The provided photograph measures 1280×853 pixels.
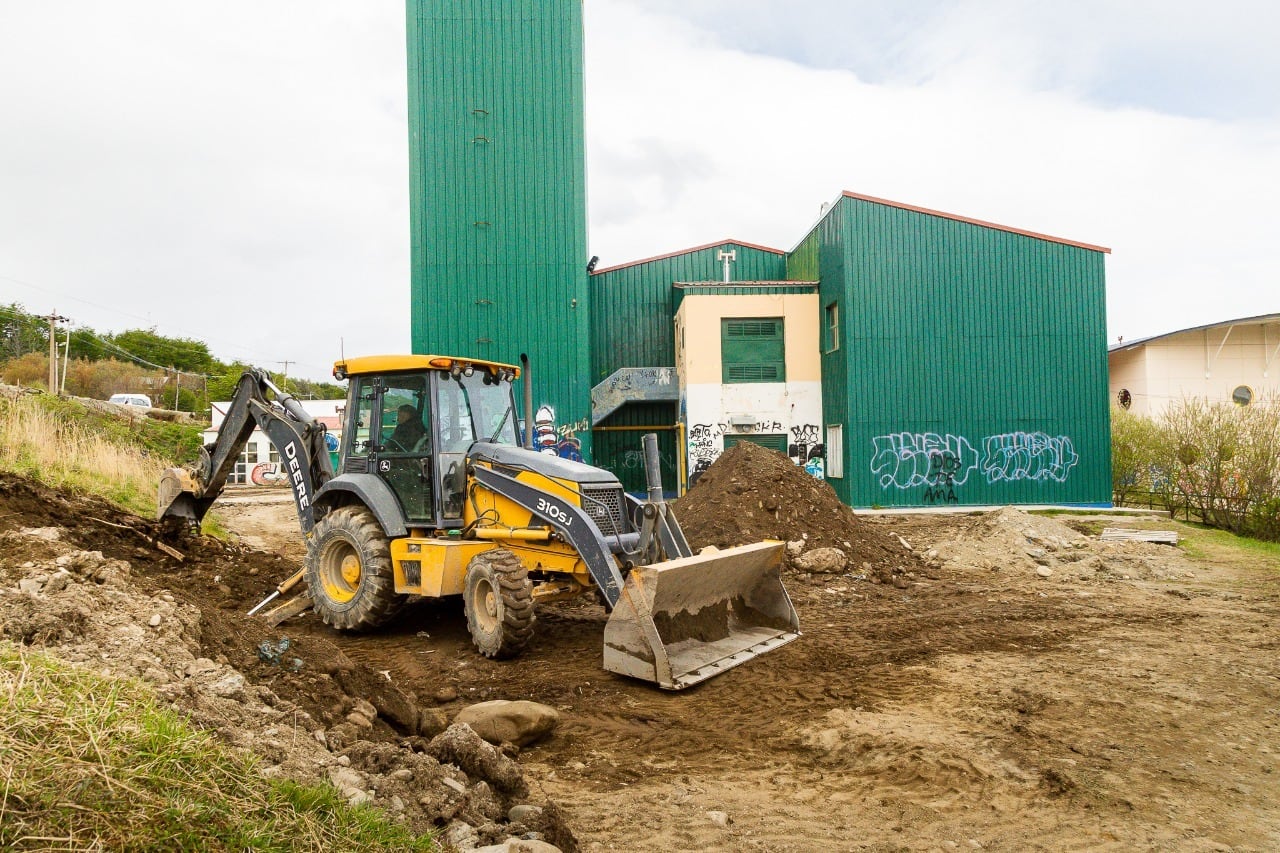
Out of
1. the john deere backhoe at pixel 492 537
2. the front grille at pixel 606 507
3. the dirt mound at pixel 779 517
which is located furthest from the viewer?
the dirt mound at pixel 779 517

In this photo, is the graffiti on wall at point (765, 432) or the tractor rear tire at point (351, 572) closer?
the tractor rear tire at point (351, 572)

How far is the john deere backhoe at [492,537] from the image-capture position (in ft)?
22.6

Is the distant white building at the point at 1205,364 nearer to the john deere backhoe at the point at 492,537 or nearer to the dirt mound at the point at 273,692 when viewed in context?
the john deere backhoe at the point at 492,537

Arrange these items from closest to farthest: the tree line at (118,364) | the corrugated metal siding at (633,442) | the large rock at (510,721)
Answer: the large rock at (510,721) → the corrugated metal siding at (633,442) → the tree line at (118,364)

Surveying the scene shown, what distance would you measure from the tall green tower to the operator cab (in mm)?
14670

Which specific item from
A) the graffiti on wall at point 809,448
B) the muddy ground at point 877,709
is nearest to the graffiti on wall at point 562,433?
the graffiti on wall at point 809,448

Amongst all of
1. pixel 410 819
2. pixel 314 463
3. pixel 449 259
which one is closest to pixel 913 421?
pixel 449 259

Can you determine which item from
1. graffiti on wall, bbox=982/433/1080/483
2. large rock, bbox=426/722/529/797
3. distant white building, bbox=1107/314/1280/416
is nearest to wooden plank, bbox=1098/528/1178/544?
graffiti on wall, bbox=982/433/1080/483

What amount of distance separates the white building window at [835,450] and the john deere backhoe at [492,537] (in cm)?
1591

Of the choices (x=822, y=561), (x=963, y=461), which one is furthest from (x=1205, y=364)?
(x=822, y=561)

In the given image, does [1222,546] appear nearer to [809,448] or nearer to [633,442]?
[809,448]

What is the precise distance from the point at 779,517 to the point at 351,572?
21.4 feet

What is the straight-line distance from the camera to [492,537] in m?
7.75

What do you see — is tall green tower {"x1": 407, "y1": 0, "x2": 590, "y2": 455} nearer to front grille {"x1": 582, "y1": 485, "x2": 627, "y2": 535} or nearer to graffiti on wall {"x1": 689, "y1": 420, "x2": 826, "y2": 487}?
graffiti on wall {"x1": 689, "y1": 420, "x2": 826, "y2": 487}
